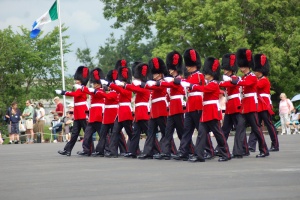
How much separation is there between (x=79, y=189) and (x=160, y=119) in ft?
22.1

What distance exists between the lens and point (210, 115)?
58.5ft

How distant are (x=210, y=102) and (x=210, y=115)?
0.91ft

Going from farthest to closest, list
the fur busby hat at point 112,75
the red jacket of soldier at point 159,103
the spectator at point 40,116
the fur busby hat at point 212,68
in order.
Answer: the spectator at point 40,116 → the fur busby hat at point 112,75 → the red jacket of soldier at point 159,103 → the fur busby hat at point 212,68

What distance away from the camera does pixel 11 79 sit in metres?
65.8

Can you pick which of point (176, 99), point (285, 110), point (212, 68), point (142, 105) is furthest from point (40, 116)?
point (212, 68)

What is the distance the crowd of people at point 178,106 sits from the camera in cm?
1814

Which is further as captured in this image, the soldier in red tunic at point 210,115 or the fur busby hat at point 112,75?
the fur busby hat at point 112,75

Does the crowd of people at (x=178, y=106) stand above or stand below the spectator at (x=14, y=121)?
below

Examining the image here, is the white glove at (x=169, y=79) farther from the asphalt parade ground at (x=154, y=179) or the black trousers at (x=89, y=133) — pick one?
the black trousers at (x=89, y=133)

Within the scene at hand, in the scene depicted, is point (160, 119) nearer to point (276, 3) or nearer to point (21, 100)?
point (276, 3)

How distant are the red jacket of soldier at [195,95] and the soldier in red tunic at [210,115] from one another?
13 cm

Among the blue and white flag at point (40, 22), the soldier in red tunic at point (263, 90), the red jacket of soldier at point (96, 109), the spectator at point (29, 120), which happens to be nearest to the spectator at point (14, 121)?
the spectator at point (29, 120)

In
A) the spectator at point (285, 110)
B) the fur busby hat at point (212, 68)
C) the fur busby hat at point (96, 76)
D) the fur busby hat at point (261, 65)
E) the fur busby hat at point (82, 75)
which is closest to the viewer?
the fur busby hat at point (212, 68)

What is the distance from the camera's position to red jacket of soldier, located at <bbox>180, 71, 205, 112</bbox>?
1816 centimetres
